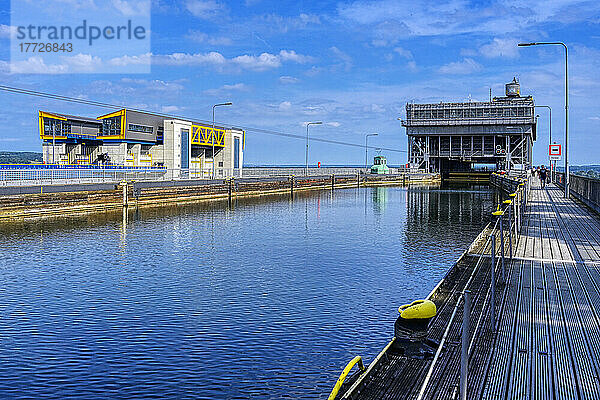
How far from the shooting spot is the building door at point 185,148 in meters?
75.6

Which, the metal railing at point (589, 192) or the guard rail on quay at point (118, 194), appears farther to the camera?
the guard rail on quay at point (118, 194)

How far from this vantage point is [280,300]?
15.9 meters

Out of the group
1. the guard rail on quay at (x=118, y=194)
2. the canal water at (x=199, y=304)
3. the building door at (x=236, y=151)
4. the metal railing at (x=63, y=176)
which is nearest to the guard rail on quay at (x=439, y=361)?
the canal water at (x=199, y=304)

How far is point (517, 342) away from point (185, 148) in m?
70.0

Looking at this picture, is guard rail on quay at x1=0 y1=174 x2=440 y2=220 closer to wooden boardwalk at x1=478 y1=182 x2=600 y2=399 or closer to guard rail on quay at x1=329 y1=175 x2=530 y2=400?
wooden boardwalk at x1=478 y1=182 x2=600 y2=399

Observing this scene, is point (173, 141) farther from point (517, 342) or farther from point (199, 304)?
point (517, 342)

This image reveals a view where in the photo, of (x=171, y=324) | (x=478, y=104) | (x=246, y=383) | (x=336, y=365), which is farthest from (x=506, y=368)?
(x=478, y=104)

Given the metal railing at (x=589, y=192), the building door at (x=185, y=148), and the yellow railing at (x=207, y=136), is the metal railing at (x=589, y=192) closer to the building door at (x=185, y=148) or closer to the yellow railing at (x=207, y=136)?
the yellow railing at (x=207, y=136)

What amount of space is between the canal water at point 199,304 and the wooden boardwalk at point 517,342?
1.62 m

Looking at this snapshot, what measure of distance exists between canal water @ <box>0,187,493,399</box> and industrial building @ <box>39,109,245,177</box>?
44.4 meters

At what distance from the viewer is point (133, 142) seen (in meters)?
80.2

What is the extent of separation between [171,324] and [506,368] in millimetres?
8067

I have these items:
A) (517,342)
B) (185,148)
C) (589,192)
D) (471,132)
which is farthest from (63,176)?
(471,132)

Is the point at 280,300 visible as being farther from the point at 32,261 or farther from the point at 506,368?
the point at 32,261
